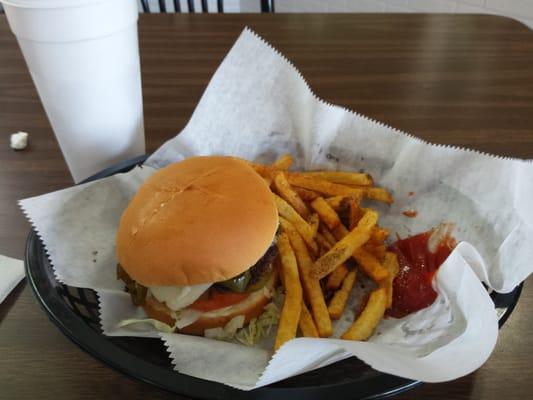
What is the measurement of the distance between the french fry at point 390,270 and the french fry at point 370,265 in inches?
0.5

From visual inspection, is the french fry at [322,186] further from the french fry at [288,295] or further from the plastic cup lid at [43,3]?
→ the plastic cup lid at [43,3]

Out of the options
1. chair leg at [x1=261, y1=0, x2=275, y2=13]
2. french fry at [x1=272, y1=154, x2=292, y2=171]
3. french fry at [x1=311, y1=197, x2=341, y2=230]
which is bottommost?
french fry at [x1=311, y1=197, x2=341, y2=230]

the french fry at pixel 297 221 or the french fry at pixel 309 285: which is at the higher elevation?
the french fry at pixel 297 221

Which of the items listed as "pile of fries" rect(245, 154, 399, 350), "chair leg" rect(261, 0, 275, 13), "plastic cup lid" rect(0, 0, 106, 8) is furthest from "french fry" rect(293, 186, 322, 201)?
"chair leg" rect(261, 0, 275, 13)

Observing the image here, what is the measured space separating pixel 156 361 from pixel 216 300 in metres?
0.17

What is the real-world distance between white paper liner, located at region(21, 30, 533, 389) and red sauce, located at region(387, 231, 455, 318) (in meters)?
0.04

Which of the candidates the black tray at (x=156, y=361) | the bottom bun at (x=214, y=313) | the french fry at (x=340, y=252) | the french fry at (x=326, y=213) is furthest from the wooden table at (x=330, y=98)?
the french fry at (x=326, y=213)

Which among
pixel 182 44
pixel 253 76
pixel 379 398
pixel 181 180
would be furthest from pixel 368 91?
pixel 379 398

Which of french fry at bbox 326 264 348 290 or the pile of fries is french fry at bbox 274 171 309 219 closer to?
the pile of fries

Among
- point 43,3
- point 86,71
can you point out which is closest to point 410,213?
point 86,71

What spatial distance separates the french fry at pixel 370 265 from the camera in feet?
3.47

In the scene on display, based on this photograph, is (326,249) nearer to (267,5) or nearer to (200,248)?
(200,248)

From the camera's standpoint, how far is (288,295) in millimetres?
1013

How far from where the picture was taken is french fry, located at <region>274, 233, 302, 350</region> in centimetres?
95
